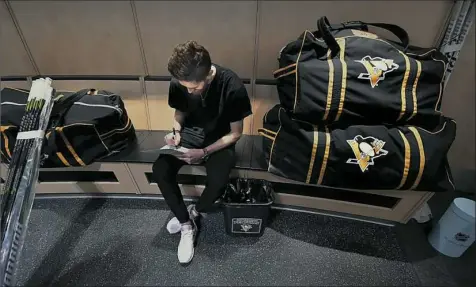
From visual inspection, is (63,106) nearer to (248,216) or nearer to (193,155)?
(193,155)

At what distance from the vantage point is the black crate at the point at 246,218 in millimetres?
1210

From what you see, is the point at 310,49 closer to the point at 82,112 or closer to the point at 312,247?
the point at 312,247

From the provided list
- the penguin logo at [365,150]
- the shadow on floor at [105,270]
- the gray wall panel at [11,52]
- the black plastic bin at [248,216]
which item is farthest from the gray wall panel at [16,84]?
the penguin logo at [365,150]

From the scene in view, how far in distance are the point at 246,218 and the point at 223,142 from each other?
38 centimetres

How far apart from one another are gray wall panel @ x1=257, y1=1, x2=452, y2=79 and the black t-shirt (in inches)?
16.0

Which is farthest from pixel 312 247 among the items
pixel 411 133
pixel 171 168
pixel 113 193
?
pixel 113 193

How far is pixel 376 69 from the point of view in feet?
3.37

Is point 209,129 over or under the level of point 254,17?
under

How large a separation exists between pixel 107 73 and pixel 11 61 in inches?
21.7

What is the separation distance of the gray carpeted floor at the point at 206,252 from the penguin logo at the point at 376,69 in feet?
2.63

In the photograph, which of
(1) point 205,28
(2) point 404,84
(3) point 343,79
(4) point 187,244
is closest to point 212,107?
(1) point 205,28

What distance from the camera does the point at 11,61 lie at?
1.53 meters

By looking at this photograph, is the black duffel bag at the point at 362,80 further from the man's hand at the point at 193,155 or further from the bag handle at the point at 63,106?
the bag handle at the point at 63,106

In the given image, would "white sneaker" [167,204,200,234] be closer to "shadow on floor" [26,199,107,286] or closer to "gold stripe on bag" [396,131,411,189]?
"shadow on floor" [26,199,107,286]
